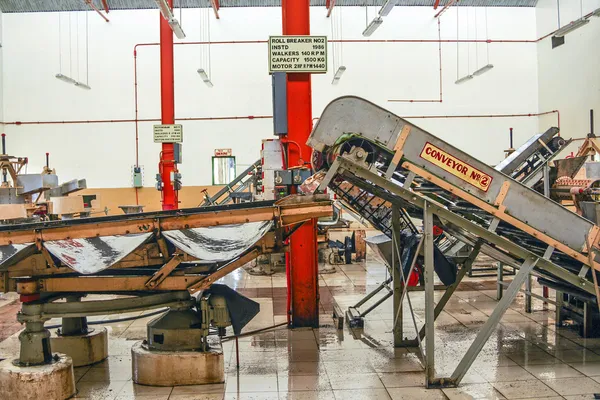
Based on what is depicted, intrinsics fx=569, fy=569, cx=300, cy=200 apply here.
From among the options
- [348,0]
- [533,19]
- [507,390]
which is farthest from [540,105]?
[507,390]

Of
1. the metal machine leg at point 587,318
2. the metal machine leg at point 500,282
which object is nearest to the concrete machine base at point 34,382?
the metal machine leg at point 587,318

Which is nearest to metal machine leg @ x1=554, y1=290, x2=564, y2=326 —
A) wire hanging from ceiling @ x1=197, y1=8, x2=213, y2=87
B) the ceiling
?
the ceiling

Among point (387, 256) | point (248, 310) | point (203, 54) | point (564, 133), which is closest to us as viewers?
point (248, 310)

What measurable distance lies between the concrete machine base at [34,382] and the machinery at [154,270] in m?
0.01

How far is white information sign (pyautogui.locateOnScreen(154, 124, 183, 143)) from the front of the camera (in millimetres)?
12797

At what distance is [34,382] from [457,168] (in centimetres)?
371

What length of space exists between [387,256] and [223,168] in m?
14.0

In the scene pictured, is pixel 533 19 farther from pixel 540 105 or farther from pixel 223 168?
pixel 223 168

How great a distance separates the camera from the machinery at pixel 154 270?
4.31 metres

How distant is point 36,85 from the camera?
63.3 feet

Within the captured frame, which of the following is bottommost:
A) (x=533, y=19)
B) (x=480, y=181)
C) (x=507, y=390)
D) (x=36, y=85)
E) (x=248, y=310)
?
(x=507, y=390)

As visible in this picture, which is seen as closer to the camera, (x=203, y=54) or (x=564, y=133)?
(x=564, y=133)

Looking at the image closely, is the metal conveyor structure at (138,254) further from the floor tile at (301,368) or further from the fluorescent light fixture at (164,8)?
the fluorescent light fixture at (164,8)

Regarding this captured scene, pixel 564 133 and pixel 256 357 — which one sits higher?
pixel 564 133
